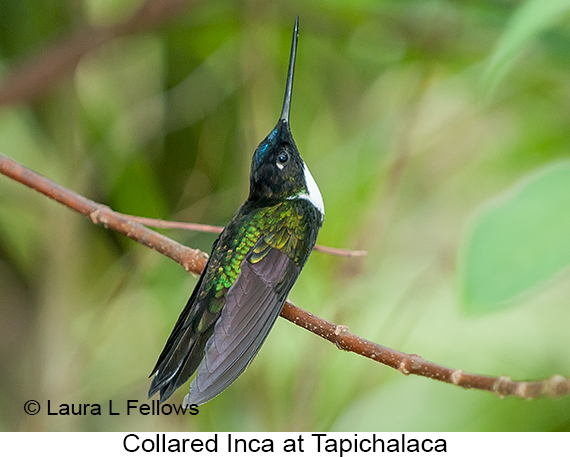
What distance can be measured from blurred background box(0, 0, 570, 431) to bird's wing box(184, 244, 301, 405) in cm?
28

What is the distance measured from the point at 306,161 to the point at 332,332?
2.03 feet

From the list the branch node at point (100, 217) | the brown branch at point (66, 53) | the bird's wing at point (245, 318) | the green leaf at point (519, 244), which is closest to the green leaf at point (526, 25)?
the green leaf at point (519, 244)

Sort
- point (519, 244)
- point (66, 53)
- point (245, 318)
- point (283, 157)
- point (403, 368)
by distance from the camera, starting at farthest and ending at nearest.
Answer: point (66, 53), point (283, 157), point (245, 318), point (403, 368), point (519, 244)

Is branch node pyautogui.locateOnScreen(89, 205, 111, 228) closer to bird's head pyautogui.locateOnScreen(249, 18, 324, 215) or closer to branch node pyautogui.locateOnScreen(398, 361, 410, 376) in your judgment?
bird's head pyautogui.locateOnScreen(249, 18, 324, 215)

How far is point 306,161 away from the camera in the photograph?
104 centimetres

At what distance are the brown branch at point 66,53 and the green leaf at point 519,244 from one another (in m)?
0.83

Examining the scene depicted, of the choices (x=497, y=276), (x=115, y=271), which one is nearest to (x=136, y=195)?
(x=115, y=271)

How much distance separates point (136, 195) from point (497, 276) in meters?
0.80

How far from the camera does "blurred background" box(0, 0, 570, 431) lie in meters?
0.90

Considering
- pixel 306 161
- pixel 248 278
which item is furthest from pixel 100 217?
pixel 306 161

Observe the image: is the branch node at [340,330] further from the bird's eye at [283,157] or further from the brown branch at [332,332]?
the bird's eye at [283,157]

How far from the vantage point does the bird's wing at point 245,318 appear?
0.50 m

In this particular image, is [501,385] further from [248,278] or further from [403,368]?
[248,278]

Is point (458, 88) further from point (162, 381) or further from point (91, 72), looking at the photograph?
point (162, 381)
